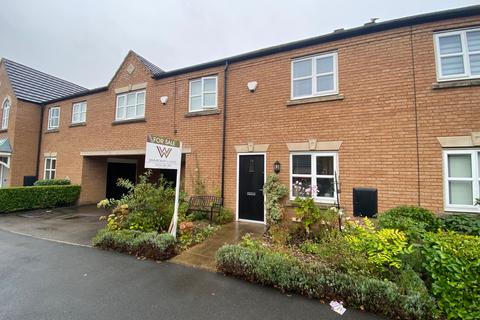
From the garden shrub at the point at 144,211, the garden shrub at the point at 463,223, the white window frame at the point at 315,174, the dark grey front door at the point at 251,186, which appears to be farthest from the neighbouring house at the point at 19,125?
the garden shrub at the point at 463,223

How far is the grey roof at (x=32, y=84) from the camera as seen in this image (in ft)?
50.0

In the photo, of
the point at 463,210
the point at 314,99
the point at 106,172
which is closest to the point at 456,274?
the point at 463,210

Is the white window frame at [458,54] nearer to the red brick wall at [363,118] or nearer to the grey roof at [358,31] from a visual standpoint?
the red brick wall at [363,118]

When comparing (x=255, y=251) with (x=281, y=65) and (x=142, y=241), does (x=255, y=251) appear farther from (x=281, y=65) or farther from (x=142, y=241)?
(x=281, y=65)

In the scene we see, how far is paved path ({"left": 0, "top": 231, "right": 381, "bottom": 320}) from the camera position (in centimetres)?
327

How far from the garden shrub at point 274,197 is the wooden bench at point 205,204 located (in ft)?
6.26

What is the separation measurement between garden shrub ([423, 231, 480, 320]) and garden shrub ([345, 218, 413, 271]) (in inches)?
14.3

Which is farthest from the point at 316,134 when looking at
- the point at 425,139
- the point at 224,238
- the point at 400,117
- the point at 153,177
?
the point at 153,177

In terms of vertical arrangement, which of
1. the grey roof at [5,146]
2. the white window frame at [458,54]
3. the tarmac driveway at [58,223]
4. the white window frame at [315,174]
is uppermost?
the white window frame at [458,54]

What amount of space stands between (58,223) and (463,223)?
499 inches

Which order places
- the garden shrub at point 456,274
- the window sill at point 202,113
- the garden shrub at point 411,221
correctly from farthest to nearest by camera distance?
the window sill at point 202,113 < the garden shrub at point 411,221 < the garden shrub at point 456,274

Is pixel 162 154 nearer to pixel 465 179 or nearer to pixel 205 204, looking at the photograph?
pixel 205 204

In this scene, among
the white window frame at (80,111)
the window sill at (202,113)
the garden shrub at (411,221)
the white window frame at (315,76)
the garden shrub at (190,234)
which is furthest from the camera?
the white window frame at (80,111)

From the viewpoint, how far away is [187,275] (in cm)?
447
